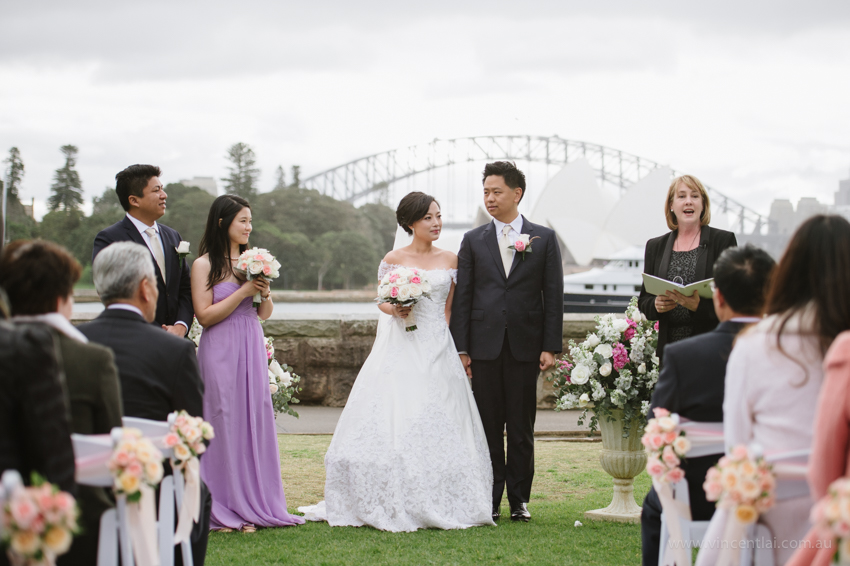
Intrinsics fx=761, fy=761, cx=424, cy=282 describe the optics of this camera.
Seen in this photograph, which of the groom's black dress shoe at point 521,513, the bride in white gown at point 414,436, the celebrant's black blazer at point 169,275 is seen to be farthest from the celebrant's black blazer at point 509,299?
the celebrant's black blazer at point 169,275

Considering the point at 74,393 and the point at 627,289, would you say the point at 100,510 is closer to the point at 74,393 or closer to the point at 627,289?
the point at 74,393

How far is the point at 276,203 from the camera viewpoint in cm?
4572

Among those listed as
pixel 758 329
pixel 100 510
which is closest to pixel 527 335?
pixel 758 329

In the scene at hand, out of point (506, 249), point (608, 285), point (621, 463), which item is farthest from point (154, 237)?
point (608, 285)

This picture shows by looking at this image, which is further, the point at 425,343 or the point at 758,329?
the point at 425,343

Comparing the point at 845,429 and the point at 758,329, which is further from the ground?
the point at 758,329

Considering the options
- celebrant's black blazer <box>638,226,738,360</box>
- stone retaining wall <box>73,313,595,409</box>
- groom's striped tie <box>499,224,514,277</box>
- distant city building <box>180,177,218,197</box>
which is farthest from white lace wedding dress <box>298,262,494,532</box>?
distant city building <box>180,177,218,197</box>

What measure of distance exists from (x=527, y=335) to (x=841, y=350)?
2.82 m

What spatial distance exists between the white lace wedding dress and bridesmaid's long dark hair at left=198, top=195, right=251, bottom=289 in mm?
1063

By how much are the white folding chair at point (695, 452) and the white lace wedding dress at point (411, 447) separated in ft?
6.11

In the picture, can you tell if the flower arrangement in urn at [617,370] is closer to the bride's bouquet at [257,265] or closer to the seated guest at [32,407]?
the bride's bouquet at [257,265]

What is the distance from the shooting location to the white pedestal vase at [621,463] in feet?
14.8

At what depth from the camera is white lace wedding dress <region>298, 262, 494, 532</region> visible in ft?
14.1

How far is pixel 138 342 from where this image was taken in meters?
2.65
